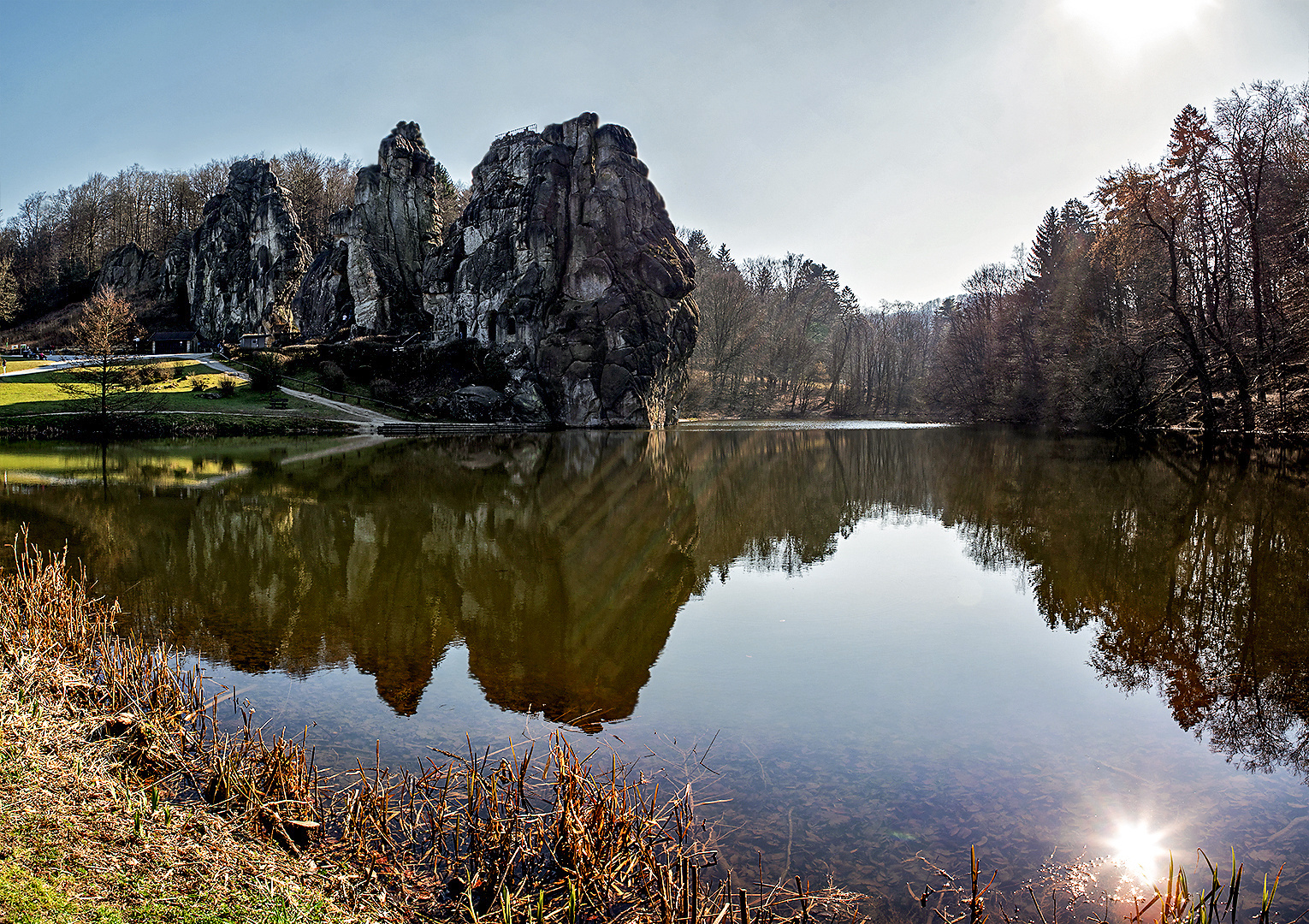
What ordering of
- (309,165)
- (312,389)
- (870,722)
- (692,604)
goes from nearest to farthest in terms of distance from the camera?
1. (870,722)
2. (692,604)
3. (312,389)
4. (309,165)

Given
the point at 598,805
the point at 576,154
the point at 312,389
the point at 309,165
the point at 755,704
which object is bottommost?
the point at 755,704

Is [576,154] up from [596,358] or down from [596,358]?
up

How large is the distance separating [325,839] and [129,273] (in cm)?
10526

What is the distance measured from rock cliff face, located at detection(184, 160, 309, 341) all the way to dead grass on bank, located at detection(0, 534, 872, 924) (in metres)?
84.5

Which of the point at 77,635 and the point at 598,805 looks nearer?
the point at 598,805

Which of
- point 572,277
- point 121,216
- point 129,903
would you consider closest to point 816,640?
point 129,903

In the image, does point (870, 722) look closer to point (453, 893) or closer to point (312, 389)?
point (453, 893)

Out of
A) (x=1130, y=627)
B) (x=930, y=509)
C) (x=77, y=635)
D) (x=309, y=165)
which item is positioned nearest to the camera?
(x=77, y=635)

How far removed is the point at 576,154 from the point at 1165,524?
58170 mm

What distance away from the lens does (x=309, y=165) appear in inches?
3967

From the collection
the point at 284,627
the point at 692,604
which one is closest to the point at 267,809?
the point at 284,627

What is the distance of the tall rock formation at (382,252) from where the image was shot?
230 ft

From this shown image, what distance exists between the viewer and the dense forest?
116 ft

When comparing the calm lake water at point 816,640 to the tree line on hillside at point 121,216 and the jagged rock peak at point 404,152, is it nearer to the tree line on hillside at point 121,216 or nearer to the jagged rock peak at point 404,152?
the jagged rock peak at point 404,152
